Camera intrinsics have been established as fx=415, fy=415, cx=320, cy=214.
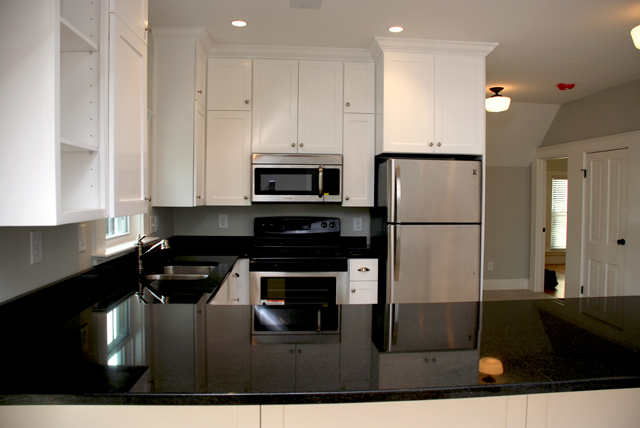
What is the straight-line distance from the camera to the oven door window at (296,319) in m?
1.24

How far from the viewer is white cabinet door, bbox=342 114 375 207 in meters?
3.25

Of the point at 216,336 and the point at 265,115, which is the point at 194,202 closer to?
the point at 265,115

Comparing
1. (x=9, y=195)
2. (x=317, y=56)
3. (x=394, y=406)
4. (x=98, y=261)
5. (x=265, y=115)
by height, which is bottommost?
(x=394, y=406)

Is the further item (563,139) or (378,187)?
(563,139)

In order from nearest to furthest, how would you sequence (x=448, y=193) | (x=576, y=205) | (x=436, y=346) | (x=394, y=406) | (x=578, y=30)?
(x=394, y=406), (x=436, y=346), (x=578, y=30), (x=448, y=193), (x=576, y=205)

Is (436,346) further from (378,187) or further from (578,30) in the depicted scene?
(578,30)

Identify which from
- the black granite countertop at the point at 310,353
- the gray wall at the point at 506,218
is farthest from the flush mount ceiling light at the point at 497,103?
the black granite countertop at the point at 310,353

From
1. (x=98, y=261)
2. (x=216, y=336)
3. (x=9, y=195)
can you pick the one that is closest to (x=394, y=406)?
(x=216, y=336)

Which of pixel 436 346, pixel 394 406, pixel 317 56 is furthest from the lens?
pixel 317 56

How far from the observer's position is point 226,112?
10.5ft

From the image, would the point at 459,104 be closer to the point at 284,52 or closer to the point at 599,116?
the point at 284,52

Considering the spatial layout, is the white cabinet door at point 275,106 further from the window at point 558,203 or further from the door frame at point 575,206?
the window at point 558,203

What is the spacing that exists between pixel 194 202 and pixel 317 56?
1.45 m

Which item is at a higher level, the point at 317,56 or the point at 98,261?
the point at 317,56
